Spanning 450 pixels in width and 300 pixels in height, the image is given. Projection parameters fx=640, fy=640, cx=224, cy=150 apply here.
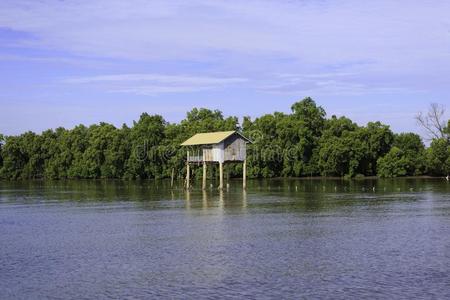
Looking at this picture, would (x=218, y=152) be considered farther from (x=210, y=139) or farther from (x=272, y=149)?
(x=272, y=149)

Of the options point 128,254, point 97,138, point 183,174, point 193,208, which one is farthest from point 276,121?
point 128,254

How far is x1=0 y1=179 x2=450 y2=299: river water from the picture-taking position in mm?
24406

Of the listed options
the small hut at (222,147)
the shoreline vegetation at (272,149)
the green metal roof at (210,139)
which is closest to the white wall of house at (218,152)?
the small hut at (222,147)

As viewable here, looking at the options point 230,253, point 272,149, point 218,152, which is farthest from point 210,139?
point 230,253

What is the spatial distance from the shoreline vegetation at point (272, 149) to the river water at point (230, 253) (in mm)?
64747

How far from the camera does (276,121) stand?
135000 millimetres

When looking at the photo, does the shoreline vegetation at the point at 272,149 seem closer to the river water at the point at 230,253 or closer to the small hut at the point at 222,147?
the small hut at the point at 222,147

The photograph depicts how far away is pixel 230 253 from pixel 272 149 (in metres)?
100

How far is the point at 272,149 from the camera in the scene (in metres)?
132

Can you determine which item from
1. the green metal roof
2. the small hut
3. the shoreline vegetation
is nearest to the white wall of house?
the small hut

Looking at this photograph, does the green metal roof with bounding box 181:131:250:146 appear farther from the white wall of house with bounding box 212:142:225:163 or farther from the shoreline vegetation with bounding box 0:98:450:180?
the shoreline vegetation with bounding box 0:98:450:180

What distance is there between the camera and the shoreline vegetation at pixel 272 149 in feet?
414

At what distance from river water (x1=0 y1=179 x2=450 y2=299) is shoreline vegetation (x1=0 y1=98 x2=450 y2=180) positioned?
64747 millimetres

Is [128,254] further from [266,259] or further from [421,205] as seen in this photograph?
[421,205]
